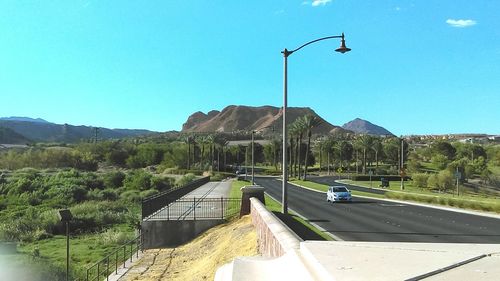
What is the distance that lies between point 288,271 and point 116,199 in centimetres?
6257

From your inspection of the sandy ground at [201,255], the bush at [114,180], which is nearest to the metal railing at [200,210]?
the sandy ground at [201,255]

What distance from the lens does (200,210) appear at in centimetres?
2994

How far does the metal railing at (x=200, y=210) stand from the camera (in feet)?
88.0

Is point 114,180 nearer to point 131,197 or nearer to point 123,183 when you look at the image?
point 123,183

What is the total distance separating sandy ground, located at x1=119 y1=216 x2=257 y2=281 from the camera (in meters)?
17.0

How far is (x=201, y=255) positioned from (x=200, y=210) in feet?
28.0

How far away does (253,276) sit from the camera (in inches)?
374

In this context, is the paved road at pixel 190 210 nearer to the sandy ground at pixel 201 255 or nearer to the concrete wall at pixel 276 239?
the sandy ground at pixel 201 255

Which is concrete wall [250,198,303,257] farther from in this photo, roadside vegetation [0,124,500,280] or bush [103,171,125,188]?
bush [103,171,125,188]

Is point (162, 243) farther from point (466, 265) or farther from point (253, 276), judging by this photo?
point (466, 265)

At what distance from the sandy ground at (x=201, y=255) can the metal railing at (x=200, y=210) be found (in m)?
1.75

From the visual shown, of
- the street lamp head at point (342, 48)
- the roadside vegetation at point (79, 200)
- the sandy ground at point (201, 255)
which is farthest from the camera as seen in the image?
the roadside vegetation at point (79, 200)

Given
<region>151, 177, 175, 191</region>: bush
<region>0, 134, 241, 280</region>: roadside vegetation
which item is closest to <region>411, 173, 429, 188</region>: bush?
<region>0, 134, 241, 280</region>: roadside vegetation

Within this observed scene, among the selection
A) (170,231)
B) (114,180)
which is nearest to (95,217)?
(170,231)
